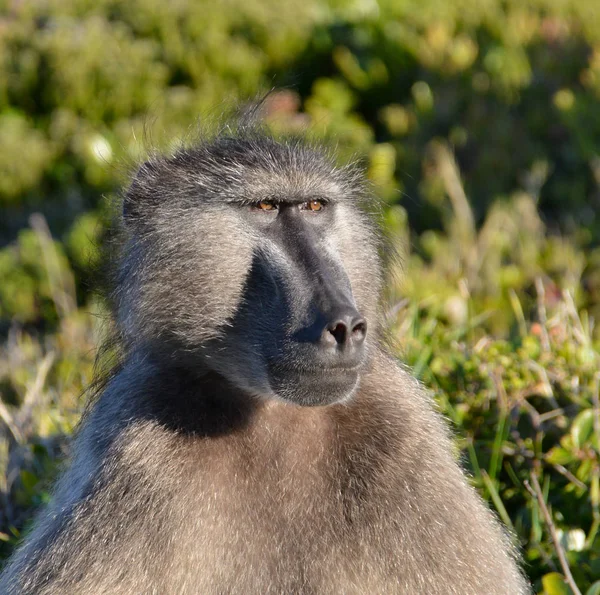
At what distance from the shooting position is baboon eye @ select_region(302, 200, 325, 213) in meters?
2.25

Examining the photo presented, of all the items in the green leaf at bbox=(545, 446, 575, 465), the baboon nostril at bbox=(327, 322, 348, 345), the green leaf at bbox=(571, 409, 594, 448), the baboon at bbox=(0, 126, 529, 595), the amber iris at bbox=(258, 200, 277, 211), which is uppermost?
Result: the baboon nostril at bbox=(327, 322, 348, 345)

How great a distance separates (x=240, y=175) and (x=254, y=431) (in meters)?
0.56

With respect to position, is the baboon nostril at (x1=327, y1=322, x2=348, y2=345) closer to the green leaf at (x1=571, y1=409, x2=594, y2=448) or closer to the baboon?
the baboon

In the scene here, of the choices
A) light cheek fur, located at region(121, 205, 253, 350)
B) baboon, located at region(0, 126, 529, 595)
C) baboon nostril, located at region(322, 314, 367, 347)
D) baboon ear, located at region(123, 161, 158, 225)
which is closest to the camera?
baboon nostril, located at region(322, 314, 367, 347)

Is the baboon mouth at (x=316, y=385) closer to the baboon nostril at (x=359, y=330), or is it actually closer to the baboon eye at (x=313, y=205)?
the baboon nostril at (x=359, y=330)

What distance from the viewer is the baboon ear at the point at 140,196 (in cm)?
232

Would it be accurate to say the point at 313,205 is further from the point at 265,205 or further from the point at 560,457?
the point at 560,457

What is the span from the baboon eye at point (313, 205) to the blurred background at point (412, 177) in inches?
14.2

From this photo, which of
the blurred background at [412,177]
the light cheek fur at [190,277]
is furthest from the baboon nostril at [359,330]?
the blurred background at [412,177]

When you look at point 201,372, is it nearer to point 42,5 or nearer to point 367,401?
point 367,401

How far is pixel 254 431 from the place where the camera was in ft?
7.27

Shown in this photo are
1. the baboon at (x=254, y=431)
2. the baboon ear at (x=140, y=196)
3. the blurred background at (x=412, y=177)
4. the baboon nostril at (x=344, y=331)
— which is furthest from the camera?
the blurred background at (x=412, y=177)

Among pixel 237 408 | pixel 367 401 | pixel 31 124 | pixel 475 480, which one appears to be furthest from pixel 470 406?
pixel 31 124

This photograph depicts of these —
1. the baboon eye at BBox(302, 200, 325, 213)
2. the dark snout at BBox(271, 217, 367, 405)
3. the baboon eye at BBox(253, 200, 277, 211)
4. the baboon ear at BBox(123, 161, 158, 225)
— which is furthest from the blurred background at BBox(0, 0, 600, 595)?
the dark snout at BBox(271, 217, 367, 405)
